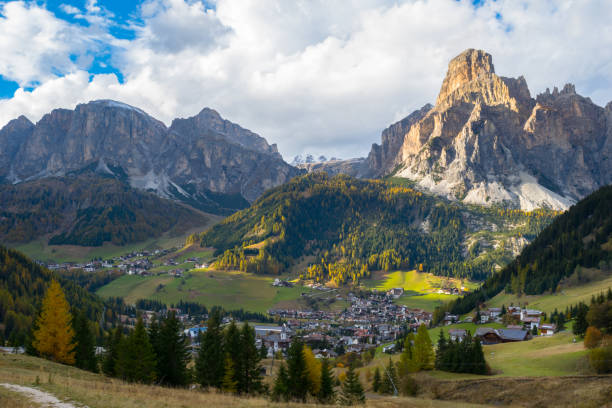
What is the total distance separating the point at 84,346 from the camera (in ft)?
178

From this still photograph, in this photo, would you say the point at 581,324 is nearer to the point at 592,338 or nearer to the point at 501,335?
the point at 592,338

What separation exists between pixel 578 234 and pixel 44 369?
137955 millimetres

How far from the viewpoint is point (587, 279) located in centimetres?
10731

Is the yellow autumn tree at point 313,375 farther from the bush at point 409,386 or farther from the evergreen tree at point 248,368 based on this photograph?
the bush at point 409,386

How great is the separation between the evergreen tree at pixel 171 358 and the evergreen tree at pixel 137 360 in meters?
2.38

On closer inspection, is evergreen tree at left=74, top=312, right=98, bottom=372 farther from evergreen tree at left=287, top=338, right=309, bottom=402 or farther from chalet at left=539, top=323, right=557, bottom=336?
chalet at left=539, top=323, right=557, bottom=336

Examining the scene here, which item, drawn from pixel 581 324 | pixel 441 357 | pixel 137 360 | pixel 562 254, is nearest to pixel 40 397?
pixel 137 360

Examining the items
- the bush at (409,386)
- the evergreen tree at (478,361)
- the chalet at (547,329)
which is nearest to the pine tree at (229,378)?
the bush at (409,386)

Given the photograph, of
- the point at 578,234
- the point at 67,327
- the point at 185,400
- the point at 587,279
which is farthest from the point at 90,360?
the point at 578,234

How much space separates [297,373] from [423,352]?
2766 centimetres

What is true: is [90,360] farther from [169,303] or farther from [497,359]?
[169,303]

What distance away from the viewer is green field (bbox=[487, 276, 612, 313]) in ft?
310

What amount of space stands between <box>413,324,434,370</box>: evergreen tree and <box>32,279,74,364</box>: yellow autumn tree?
49.8 m

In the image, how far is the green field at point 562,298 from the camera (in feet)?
310
